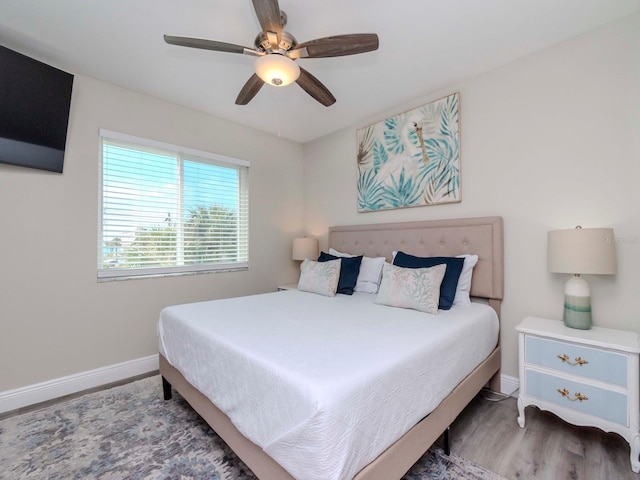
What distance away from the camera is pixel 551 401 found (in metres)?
1.78

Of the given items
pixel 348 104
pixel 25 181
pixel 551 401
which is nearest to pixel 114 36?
pixel 25 181

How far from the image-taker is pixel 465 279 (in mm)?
2369

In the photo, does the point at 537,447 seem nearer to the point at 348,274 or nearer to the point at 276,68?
the point at 348,274

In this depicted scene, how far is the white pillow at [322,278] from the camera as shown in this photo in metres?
2.73

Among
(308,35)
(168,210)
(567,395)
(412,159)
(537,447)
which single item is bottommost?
(537,447)

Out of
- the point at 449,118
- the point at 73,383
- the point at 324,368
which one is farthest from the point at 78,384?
the point at 449,118

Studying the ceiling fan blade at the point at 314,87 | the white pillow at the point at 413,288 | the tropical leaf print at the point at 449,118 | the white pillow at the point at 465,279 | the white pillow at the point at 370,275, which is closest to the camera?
the ceiling fan blade at the point at 314,87

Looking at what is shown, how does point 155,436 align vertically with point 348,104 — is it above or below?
below

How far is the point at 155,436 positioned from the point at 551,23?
3.71m

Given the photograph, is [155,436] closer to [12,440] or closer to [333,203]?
[12,440]

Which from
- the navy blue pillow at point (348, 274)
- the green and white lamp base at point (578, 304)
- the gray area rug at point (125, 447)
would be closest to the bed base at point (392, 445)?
the gray area rug at point (125, 447)

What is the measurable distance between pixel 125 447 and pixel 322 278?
1817 millimetres

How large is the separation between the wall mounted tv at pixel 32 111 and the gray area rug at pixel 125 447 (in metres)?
1.85

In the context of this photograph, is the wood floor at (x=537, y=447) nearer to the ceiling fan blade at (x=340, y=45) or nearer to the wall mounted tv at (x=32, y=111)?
the wall mounted tv at (x=32, y=111)
